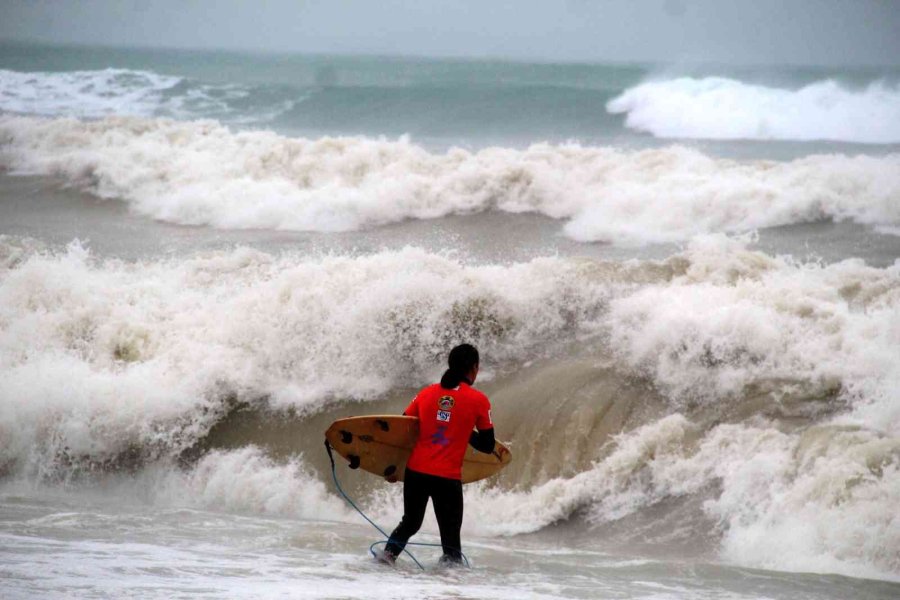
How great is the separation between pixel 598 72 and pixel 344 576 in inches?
1545

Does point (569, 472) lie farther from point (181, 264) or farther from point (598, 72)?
point (598, 72)

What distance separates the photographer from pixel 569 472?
22.8 feet

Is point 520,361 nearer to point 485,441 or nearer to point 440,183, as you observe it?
point 485,441

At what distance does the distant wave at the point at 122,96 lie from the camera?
23.0 metres

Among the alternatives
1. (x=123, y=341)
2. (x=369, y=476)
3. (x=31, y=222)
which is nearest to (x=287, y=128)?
(x=31, y=222)

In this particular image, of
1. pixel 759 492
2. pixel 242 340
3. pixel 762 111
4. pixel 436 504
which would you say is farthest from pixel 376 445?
pixel 762 111

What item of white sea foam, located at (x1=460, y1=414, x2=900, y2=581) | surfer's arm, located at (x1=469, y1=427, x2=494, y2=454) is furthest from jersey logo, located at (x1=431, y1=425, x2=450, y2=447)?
white sea foam, located at (x1=460, y1=414, x2=900, y2=581)

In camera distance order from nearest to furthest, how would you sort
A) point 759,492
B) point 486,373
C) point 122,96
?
point 759,492 → point 486,373 → point 122,96

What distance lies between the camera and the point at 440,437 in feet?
15.4

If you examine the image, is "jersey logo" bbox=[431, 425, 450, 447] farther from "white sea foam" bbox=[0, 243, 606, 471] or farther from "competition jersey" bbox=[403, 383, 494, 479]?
"white sea foam" bbox=[0, 243, 606, 471]

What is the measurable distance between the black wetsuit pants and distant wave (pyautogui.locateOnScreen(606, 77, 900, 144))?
2110cm

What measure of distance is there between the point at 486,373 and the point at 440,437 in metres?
3.58

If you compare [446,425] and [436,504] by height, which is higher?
[446,425]

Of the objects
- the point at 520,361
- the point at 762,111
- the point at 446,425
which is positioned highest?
the point at 762,111
